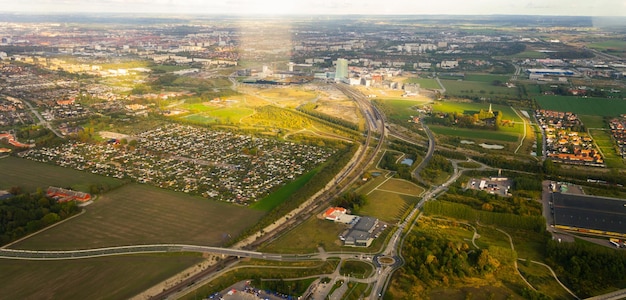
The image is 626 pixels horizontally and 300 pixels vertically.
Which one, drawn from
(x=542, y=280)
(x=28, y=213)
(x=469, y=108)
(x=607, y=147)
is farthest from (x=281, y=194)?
(x=469, y=108)

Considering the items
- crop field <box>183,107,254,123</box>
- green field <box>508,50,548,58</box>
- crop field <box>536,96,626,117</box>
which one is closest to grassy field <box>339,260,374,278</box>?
crop field <box>183,107,254,123</box>

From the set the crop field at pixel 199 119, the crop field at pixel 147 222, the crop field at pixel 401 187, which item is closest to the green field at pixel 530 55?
the crop field at pixel 199 119

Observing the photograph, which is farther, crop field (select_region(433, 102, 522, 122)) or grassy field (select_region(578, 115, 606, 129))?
crop field (select_region(433, 102, 522, 122))

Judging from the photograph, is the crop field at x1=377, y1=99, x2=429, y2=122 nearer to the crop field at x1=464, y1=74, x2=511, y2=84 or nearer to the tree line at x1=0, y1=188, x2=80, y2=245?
the crop field at x1=464, y1=74, x2=511, y2=84

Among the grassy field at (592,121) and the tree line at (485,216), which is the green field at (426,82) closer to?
the grassy field at (592,121)


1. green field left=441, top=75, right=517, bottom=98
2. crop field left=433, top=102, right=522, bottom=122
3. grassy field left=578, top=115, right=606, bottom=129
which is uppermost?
green field left=441, top=75, right=517, bottom=98

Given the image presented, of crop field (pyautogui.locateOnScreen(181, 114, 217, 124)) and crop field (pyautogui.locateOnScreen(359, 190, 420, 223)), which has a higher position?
crop field (pyautogui.locateOnScreen(181, 114, 217, 124))
